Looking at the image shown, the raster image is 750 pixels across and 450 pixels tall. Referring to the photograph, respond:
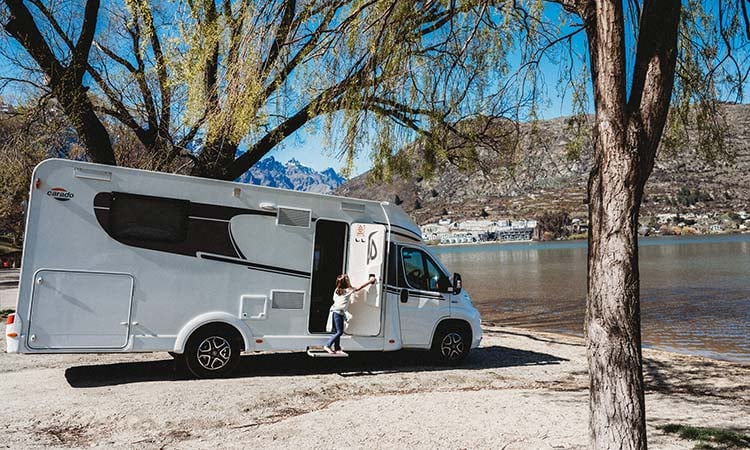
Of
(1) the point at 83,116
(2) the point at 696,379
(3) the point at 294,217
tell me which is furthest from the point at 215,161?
(2) the point at 696,379

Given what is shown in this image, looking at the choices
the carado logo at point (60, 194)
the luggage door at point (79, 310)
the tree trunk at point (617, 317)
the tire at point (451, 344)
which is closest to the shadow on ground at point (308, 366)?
the tire at point (451, 344)

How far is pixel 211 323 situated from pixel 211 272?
0.73 m

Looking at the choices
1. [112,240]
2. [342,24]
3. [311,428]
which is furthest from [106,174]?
[311,428]

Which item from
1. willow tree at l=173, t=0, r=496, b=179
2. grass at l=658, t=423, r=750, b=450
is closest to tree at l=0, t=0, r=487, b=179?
willow tree at l=173, t=0, r=496, b=179

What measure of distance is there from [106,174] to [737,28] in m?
7.84

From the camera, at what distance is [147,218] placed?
810cm

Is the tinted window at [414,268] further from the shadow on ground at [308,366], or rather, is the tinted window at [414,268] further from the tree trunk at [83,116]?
the tree trunk at [83,116]

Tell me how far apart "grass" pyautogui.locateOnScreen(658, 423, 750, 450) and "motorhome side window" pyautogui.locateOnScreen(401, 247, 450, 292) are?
4.68 m

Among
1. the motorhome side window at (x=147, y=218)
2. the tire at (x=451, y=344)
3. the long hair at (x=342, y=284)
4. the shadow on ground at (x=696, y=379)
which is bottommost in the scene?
the shadow on ground at (x=696, y=379)

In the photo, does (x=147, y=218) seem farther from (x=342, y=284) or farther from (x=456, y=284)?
(x=456, y=284)

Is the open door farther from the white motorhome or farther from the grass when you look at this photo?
the grass

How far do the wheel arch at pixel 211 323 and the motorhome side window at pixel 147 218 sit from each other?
116 centimetres

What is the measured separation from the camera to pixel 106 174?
7.86 metres

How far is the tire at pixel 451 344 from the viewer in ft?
33.3
